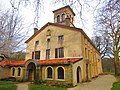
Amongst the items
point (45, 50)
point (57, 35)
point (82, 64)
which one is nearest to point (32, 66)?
point (45, 50)

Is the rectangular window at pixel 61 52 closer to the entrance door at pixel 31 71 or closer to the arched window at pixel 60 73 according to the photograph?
the arched window at pixel 60 73

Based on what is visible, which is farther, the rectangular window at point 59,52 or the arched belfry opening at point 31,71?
the arched belfry opening at point 31,71

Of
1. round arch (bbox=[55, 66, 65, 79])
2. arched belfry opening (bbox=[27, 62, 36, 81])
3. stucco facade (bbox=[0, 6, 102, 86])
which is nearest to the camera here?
stucco facade (bbox=[0, 6, 102, 86])

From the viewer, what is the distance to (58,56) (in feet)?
75.6

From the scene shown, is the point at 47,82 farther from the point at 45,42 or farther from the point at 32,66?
the point at 45,42

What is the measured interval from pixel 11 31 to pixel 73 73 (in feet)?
31.0

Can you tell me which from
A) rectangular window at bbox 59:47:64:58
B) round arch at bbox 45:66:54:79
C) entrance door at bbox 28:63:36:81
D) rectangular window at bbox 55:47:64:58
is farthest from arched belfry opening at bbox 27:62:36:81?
rectangular window at bbox 59:47:64:58

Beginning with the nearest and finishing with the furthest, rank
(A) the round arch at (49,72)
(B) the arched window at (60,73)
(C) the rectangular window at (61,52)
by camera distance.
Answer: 1. (B) the arched window at (60,73)
2. (A) the round arch at (49,72)
3. (C) the rectangular window at (61,52)

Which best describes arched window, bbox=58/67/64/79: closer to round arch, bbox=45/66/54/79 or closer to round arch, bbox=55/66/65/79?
round arch, bbox=55/66/65/79

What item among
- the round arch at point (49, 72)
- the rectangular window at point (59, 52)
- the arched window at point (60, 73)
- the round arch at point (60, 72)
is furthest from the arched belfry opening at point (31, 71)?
the arched window at point (60, 73)

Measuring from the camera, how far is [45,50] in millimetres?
24797

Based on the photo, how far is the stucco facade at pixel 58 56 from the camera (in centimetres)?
1905

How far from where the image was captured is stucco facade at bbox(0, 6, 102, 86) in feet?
62.5

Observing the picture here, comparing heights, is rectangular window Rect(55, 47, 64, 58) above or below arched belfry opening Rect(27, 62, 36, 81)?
above
